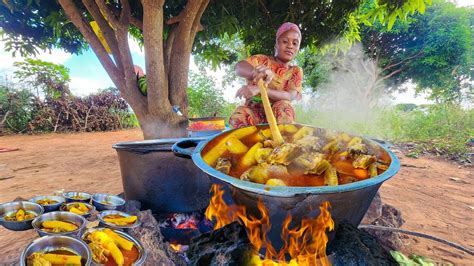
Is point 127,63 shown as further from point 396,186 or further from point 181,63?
point 396,186

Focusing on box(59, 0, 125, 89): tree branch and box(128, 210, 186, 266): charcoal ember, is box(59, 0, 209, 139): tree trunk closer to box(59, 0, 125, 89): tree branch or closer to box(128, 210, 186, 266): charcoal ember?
box(59, 0, 125, 89): tree branch

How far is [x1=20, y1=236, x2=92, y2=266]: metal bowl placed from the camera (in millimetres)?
1721

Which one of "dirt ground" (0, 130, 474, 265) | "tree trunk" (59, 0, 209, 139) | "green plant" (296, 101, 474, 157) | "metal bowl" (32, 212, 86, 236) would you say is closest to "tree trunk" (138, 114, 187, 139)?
"tree trunk" (59, 0, 209, 139)

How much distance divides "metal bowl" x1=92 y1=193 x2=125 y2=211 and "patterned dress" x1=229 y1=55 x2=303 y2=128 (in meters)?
1.49

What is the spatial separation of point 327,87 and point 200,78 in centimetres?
1012

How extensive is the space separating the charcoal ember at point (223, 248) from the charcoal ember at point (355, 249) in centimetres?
44

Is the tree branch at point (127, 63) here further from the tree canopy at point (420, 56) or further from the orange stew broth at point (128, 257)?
the tree canopy at point (420, 56)

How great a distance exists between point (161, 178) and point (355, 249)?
70.9 inches

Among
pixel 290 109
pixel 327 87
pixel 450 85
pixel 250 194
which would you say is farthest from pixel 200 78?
pixel 450 85

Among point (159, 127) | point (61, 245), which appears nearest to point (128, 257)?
point (61, 245)

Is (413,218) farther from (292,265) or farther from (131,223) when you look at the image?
(131,223)

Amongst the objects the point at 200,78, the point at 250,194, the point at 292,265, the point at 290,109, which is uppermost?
the point at 200,78

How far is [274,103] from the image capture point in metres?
3.31

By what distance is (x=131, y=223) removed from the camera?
231 centimetres
